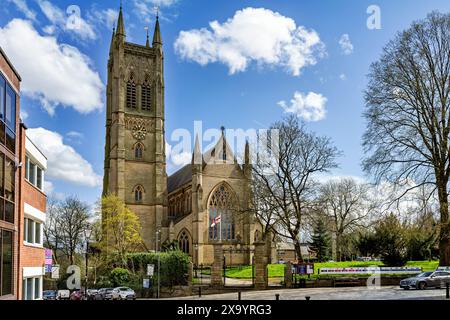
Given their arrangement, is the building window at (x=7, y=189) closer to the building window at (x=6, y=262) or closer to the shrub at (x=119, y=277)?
the building window at (x=6, y=262)

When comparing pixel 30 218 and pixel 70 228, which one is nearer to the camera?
pixel 30 218

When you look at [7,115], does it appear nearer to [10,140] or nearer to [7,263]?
[10,140]

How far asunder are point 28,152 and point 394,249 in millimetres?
27314

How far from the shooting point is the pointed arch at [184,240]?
67.9m

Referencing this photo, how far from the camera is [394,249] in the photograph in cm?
3803

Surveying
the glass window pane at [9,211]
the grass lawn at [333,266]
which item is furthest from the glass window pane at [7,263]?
the grass lawn at [333,266]

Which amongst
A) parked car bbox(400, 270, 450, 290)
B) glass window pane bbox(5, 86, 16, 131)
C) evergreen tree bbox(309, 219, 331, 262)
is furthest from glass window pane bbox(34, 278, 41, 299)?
evergreen tree bbox(309, 219, 331, 262)

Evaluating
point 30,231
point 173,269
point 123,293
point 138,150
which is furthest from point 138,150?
point 30,231

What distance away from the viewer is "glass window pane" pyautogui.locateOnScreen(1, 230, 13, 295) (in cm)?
1880

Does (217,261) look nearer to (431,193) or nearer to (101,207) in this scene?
(431,193)

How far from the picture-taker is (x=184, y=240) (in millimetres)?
68438

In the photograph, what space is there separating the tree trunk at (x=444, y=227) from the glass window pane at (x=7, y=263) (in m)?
21.9

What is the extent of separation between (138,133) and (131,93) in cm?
632

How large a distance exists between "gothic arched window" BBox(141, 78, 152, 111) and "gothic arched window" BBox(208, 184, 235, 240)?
16.4m
